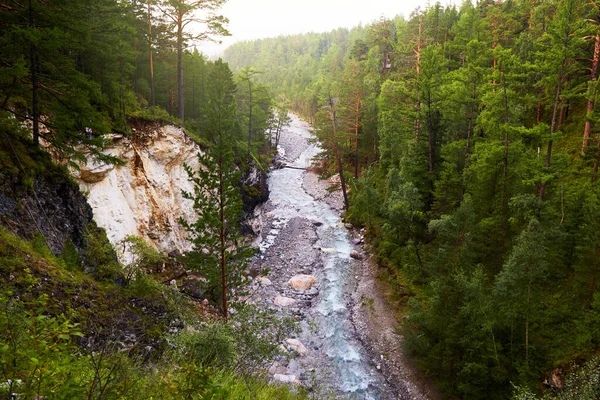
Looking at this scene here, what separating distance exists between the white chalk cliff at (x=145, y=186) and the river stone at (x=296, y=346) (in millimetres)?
8493

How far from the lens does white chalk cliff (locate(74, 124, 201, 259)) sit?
52.3ft

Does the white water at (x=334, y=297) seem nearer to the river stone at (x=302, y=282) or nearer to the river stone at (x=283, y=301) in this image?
the river stone at (x=302, y=282)

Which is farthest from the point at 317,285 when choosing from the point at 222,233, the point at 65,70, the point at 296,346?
the point at 65,70

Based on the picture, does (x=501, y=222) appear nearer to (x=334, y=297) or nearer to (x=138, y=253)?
(x=334, y=297)

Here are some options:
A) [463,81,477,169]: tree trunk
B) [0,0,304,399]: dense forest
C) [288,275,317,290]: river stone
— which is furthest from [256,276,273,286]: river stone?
[463,81,477,169]: tree trunk

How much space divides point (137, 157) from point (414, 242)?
684 inches

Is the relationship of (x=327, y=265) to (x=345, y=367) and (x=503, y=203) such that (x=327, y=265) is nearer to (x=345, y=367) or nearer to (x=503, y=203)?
(x=345, y=367)

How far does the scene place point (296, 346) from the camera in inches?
677

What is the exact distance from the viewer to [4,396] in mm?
2834

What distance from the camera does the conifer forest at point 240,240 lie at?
24.1ft

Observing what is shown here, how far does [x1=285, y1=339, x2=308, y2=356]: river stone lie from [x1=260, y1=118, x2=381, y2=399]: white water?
885mm

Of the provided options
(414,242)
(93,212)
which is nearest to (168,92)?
(93,212)

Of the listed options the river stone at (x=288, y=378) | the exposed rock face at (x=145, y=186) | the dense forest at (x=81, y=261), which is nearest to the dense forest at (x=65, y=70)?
the dense forest at (x=81, y=261)

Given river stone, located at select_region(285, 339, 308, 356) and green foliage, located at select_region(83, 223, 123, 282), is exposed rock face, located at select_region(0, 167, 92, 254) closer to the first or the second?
green foliage, located at select_region(83, 223, 123, 282)
